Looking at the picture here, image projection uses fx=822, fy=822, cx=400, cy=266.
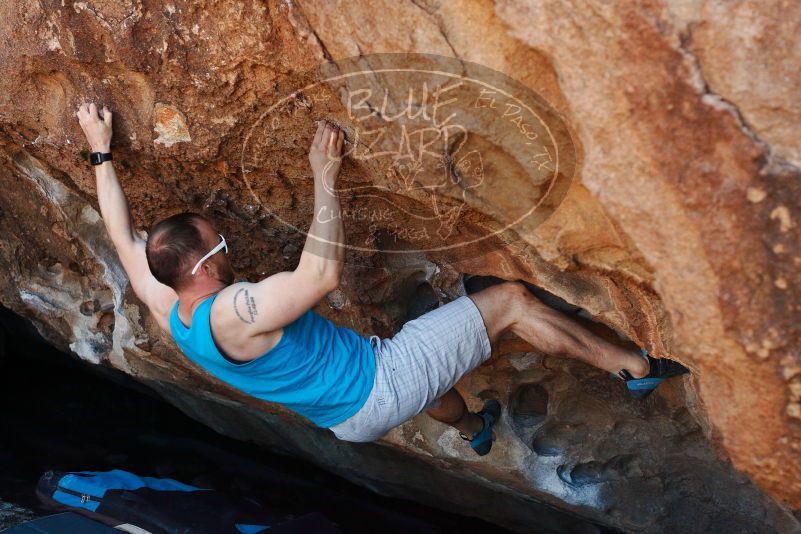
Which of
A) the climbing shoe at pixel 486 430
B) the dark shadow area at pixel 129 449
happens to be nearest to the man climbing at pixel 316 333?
the climbing shoe at pixel 486 430

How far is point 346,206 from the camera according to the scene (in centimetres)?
204

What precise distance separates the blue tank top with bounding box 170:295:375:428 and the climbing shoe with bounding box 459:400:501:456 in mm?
545

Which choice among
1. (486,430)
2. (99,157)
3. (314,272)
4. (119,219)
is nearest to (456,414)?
(486,430)

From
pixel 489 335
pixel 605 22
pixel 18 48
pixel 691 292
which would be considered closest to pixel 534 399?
pixel 489 335

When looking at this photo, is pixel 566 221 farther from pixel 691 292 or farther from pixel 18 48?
pixel 18 48

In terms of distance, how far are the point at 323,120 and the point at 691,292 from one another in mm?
861

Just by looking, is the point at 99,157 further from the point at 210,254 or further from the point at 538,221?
the point at 538,221

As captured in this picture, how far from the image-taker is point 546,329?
199cm

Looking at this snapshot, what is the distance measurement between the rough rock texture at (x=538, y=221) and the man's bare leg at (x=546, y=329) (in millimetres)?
96

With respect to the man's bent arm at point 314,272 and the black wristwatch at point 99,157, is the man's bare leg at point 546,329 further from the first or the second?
the black wristwatch at point 99,157

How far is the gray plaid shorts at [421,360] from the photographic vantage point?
199 centimetres

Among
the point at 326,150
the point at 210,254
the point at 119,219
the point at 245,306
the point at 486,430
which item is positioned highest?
the point at 326,150

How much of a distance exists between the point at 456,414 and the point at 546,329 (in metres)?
0.47

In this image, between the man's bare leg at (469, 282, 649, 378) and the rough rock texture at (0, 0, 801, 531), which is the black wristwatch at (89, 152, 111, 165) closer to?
the rough rock texture at (0, 0, 801, 531)
